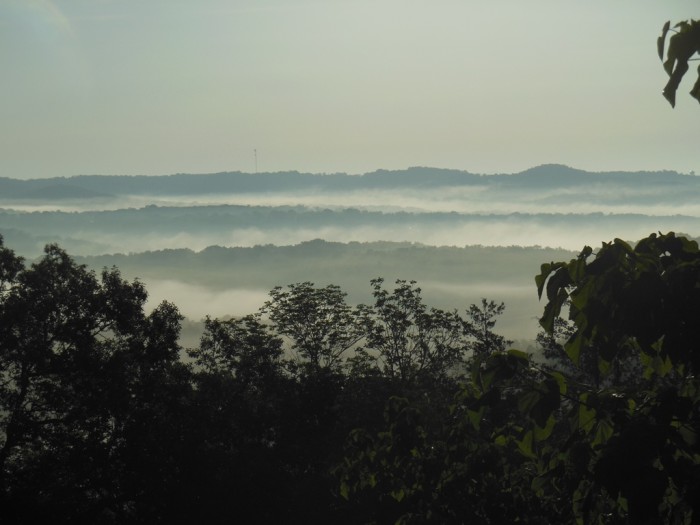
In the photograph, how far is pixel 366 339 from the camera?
44.0 meters

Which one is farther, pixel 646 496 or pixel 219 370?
pixel 219 370

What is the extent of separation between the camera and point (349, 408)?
34.7m

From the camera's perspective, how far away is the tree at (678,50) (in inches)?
136

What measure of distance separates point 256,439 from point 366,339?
12608mm

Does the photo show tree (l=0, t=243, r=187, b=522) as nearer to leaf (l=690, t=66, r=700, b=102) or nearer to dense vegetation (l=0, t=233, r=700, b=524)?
dense vegetation (l=0, t=233, r=700, b=524)

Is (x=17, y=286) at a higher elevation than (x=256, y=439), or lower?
higher

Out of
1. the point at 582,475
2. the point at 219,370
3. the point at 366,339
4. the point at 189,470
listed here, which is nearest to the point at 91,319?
the point at 189,470

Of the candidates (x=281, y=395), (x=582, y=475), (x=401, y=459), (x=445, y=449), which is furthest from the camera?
(x=281, y=395)

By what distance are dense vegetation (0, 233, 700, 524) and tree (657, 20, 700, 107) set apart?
79 centimetres

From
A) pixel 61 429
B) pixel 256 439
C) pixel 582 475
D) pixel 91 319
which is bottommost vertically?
pixel 256 439

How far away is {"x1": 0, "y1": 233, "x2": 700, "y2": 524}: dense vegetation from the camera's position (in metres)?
3.68

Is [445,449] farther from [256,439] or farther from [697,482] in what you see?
[256,439]

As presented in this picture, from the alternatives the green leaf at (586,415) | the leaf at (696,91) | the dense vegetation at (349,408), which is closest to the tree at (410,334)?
the dense vegetation at (349,408)

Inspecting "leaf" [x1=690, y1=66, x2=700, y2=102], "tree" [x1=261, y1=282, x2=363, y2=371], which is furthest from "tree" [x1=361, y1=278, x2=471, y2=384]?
"leaf" [x1=690, y1=66, x2=700, y2=102]
